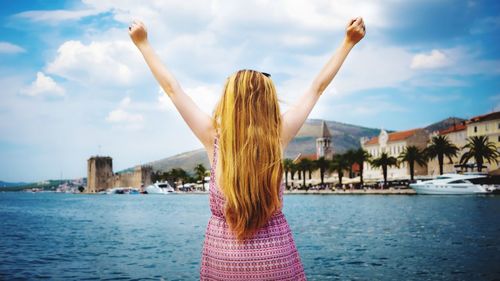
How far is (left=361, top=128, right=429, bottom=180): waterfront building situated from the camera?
355 feet

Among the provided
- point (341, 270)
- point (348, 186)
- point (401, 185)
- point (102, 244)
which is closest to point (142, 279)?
point (341, 270)

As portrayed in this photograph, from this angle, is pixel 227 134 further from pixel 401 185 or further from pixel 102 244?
pixel 401 185

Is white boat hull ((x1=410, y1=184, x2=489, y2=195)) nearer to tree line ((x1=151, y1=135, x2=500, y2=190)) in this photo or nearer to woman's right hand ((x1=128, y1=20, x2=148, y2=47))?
tree line ((x1=151, y1=135, x2=500, y2=190))

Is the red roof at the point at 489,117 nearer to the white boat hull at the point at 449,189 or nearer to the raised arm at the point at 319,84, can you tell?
the white boat hull at the point at 449,189

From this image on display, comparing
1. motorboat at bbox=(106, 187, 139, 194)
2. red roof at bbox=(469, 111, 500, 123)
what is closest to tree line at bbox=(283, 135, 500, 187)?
red roof at bbox=(469, 111, 500, 123)

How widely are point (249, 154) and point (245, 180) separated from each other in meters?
0.11

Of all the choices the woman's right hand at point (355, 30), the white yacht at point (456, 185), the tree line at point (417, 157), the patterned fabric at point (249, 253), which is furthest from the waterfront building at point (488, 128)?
the patterned fabric at point (249, 253)

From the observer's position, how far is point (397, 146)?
116 metres

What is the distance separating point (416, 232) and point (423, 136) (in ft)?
298

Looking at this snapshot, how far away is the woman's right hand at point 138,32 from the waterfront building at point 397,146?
347 feet

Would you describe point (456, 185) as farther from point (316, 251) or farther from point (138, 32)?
point (138, 32)

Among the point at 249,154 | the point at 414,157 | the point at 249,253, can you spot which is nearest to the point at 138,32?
the point at 249,154

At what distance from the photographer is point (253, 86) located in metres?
2.34

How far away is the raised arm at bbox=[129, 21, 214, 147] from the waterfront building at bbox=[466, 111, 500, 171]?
85.3 meters
